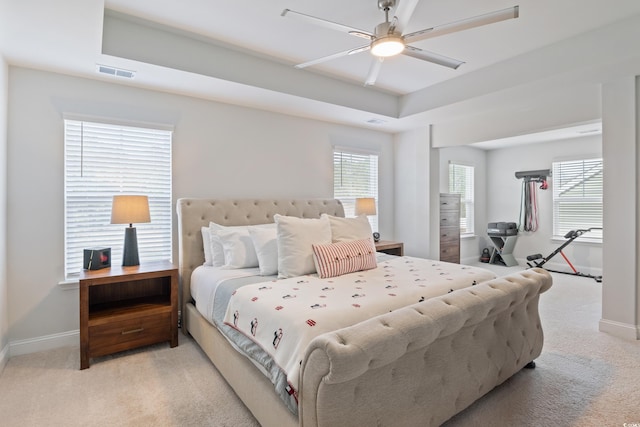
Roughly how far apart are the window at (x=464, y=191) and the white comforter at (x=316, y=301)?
14.0 ft

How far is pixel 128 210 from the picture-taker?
2.85 metres

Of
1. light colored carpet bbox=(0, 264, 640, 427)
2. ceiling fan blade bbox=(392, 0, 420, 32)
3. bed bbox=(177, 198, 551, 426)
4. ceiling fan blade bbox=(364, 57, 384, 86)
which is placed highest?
ceiling fan blade bbox=(392, 0, 420, 32)

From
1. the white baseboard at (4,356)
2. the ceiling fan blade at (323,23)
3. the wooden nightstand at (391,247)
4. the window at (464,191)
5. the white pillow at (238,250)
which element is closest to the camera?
the ceiling fan blade at (323,23)

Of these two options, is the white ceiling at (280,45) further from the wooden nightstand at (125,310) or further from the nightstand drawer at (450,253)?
the nightstand drawer at (450,253)

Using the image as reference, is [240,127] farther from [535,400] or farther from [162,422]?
[535,400]

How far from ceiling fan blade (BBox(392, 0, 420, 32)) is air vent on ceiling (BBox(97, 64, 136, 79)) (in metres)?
2.26

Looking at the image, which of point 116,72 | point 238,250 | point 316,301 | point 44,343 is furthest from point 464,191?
point 44,343

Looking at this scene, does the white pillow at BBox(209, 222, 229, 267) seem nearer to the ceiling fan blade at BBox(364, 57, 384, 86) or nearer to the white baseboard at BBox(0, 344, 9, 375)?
the white baseboard at BBox(0, 344, 9, 375)

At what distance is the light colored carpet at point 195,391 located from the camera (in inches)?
76.2

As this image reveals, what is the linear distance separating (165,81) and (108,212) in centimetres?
135

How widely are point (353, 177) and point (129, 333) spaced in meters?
3.40

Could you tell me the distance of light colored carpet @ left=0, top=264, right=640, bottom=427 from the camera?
193 centimetres

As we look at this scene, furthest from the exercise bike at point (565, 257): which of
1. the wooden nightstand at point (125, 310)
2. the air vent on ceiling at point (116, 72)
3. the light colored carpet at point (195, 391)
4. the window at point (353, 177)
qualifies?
the air vent on ceiling at point (116, 72)

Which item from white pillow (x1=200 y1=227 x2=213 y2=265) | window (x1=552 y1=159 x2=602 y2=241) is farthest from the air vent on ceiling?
window (x1=552 y1=159 x2=602 y2=241)
